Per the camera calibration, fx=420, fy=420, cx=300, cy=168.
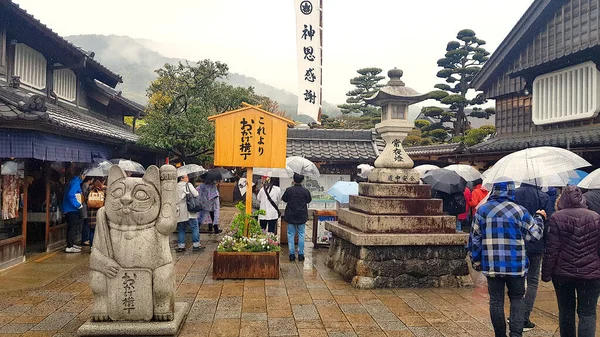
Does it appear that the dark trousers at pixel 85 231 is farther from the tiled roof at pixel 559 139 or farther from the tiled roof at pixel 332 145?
the tiled roof at pixel 559 139

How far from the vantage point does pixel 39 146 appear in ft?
28.3

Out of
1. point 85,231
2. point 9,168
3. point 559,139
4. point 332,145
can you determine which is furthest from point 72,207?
point 559,139

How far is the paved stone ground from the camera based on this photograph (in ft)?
17.8

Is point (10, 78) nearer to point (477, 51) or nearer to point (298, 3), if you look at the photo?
point (298, 3)

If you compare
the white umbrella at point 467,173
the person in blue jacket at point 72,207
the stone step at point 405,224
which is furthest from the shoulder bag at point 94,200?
the white umbrella at point 467,173

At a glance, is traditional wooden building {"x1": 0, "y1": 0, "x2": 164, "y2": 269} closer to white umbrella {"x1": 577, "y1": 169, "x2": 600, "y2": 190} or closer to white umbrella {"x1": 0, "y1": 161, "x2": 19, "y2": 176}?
white umbrella {"x1": 0, "y1": 161, "x2": 19, "y2": 176}

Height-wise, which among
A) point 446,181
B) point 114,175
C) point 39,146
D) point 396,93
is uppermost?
point 396,93

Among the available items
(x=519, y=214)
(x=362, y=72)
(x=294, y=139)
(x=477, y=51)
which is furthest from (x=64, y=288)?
(x=362, y=72)

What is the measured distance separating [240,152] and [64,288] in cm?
394

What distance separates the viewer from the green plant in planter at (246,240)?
8039 millimetres

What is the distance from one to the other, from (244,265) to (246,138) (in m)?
2.54

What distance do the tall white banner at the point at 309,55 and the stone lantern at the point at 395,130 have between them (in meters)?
2.23

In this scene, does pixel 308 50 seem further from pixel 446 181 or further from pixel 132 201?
pixel 132 201

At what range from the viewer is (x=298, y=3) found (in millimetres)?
10250
